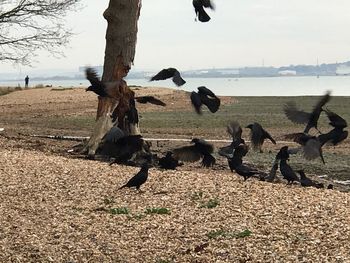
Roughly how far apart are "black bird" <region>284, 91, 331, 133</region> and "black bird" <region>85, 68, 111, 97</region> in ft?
8.74

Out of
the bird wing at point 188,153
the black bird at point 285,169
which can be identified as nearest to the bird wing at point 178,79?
the bird wing at point 188,153

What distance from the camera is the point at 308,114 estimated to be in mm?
10211

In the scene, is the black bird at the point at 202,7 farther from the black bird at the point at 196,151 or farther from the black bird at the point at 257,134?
the black bird at the point at 257,134

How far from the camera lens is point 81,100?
42281 millimetres

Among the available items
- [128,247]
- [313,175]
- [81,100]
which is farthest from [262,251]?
[81,100]

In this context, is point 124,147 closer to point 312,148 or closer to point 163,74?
point 163,74

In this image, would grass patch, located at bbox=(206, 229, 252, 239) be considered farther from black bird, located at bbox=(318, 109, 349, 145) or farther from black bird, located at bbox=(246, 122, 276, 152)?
black bird, located at bbox=(246, 122, 276, 152)

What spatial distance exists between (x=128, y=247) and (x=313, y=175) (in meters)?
8.01

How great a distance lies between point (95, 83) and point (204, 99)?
161 cm

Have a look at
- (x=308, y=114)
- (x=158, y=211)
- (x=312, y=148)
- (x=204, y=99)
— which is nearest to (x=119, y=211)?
(x=158, y=211)

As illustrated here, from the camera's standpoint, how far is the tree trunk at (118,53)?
14.5 m

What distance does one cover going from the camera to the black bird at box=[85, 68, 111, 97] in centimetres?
1020

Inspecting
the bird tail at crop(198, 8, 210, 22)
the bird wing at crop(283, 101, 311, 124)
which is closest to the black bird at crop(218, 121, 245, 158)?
the bird wing at crop(283, 101, 311, 124)

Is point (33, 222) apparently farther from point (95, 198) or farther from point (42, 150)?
point (42, 150)
